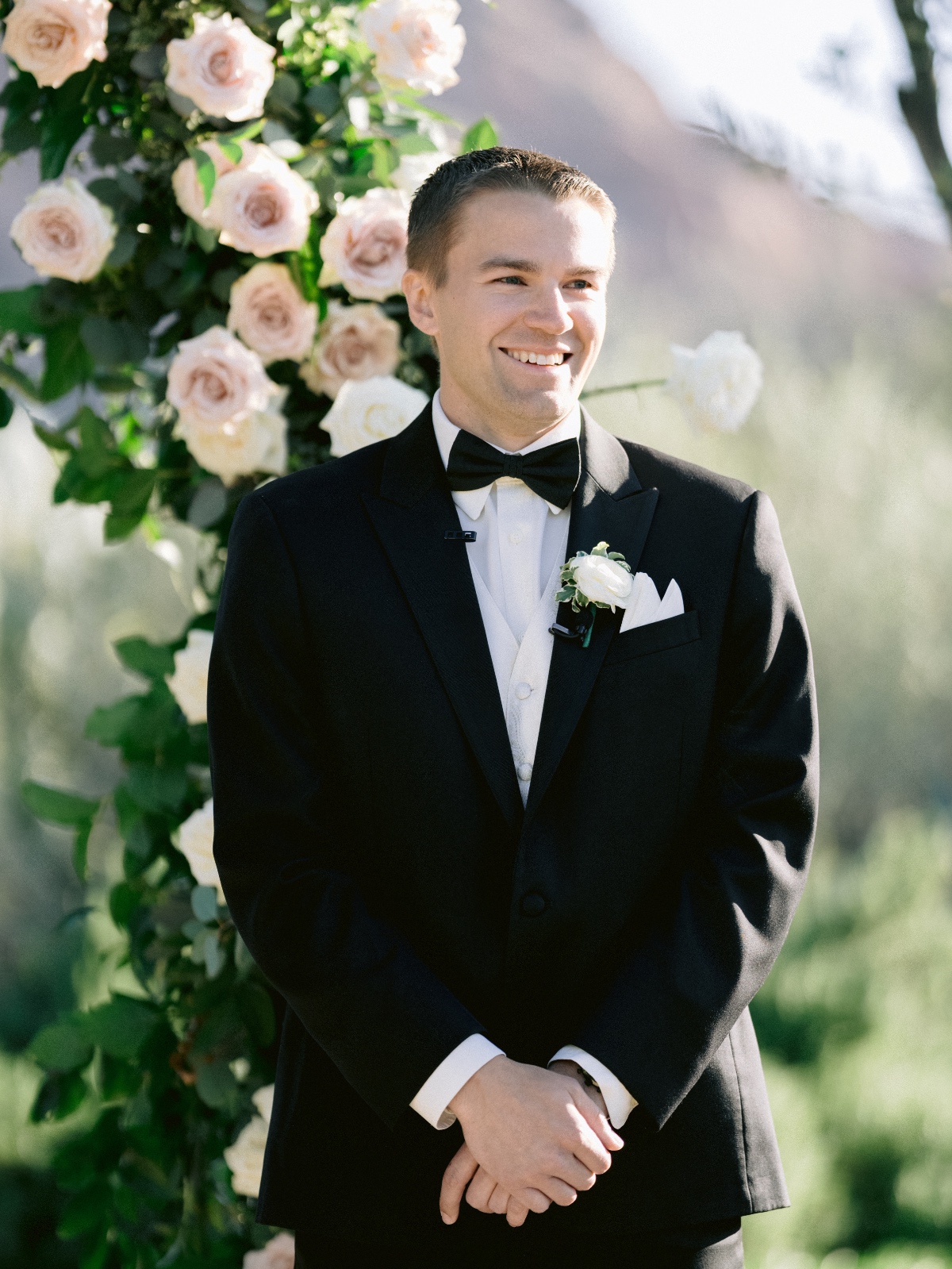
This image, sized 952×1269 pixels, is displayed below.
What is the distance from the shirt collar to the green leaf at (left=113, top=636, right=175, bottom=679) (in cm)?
72

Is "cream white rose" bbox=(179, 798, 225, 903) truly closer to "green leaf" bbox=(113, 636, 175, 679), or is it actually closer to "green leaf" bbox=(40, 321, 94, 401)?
"green leaf" bbox=(113, 636, 175, 679)

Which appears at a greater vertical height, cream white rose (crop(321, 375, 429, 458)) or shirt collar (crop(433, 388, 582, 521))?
shirt collar (crop(433, 388, 582, 521))

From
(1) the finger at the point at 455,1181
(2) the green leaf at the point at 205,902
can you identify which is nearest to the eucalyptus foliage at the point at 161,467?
(2) the green leaf at the point at 205,902

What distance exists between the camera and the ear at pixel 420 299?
66.2 inches

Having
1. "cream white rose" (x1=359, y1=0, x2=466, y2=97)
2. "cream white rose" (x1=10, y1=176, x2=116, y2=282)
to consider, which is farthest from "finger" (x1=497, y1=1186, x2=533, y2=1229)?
"cream white rose" (x1=359, y1=0, x2=466, y2=97)

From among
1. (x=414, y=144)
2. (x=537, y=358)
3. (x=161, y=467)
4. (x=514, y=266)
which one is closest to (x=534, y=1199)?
(x=537, y=358)

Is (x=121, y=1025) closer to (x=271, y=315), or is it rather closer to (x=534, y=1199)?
(x=534, y=1199)

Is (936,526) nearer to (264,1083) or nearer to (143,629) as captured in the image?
(143,629)

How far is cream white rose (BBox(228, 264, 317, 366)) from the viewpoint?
6.72 ft

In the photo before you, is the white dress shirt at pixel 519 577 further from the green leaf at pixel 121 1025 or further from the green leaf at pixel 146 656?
the green leaf at pixel 121 1025

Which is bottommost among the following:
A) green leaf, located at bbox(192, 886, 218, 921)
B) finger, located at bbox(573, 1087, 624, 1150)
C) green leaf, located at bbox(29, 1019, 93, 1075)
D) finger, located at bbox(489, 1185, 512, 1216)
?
green leaf, located at bbox(29, 1019, 93, 1075)

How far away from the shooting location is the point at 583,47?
41.0 ft

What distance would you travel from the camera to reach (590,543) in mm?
1568

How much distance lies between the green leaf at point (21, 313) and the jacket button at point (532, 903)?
53.2 inches
